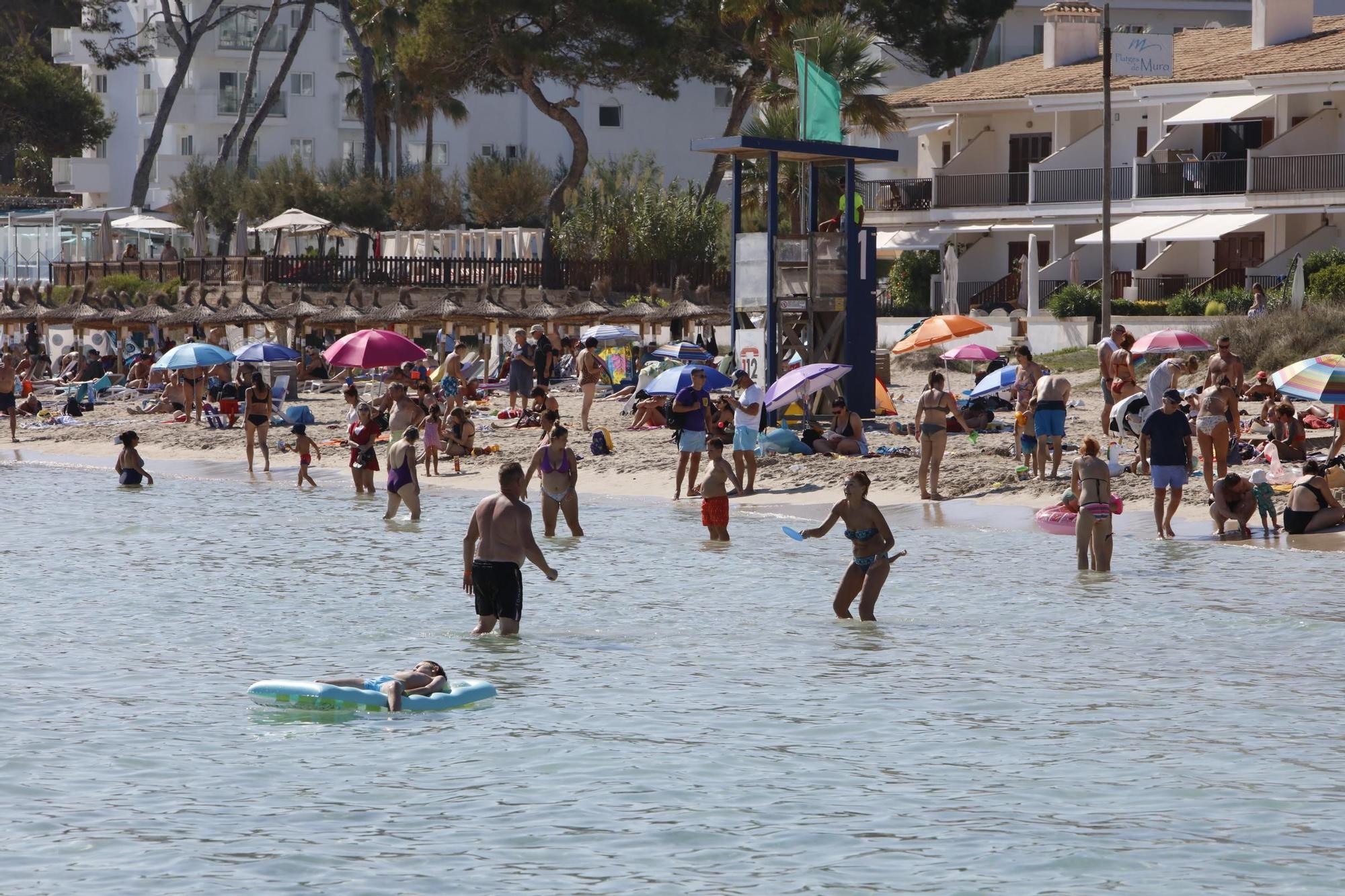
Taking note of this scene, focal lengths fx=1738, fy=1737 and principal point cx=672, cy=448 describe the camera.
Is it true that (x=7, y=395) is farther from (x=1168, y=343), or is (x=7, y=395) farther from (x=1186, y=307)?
(x=1186, y=307)

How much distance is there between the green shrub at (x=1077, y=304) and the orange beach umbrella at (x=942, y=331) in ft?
30.0

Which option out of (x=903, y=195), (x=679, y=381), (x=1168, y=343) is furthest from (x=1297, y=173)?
(x=679, y=381)

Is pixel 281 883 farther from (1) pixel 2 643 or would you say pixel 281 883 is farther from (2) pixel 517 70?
(2) pixel 517 70

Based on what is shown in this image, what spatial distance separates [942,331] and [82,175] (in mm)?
56851

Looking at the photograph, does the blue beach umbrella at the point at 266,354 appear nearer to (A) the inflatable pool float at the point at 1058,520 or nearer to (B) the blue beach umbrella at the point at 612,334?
(B) the blue beach umbrella at the point at 612,334

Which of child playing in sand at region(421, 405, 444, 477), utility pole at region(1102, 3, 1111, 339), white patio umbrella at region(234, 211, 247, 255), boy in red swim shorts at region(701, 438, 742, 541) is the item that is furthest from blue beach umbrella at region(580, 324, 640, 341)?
boy in red swim shorts at region(701, 438, 742, 541)

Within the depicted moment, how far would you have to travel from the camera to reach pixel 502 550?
13.1 m

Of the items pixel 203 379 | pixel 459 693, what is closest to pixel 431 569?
pixel 459 693

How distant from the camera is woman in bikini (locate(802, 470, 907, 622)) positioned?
1369cm

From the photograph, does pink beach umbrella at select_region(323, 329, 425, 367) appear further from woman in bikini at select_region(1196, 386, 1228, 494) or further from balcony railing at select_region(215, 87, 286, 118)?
balcony railing at select_region(215, 87, 286, 118)

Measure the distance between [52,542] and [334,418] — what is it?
1289 centimetres

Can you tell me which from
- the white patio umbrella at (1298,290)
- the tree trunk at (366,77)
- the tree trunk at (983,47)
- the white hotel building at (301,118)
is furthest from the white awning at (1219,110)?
the tree trunk at (366,77)

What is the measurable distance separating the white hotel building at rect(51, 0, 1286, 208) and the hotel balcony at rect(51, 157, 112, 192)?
4 cm

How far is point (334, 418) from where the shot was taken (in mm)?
34156
